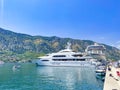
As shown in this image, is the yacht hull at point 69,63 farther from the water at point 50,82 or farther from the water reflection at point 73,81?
the water at point 50,82

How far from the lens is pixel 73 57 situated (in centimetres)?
14062

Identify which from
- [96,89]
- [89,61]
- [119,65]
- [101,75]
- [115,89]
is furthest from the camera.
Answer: [89,61]

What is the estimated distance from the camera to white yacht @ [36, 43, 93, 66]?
13940 cm

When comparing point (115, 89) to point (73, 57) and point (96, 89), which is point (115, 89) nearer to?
point (96, 89)

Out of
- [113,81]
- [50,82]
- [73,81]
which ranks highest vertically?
[113,81]

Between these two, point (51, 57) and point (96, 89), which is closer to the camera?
point (96, 89)

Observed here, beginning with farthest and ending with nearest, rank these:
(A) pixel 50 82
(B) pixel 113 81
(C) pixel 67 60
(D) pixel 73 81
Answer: (C) pixel 67 60
(D) pixel 73 81
(A) pixel 50 82
(B) pixel 113 81

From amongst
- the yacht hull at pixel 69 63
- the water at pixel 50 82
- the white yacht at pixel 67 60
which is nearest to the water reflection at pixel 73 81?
the water at pixel 50 82

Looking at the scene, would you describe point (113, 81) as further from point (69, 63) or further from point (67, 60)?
point (67, 60)

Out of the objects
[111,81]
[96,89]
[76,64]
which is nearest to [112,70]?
[111,81]

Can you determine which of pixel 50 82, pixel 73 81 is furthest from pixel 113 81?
pixel 73 81

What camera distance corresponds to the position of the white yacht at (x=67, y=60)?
457ft

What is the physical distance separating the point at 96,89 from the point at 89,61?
8745 centimetres

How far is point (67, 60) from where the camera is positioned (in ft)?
464
